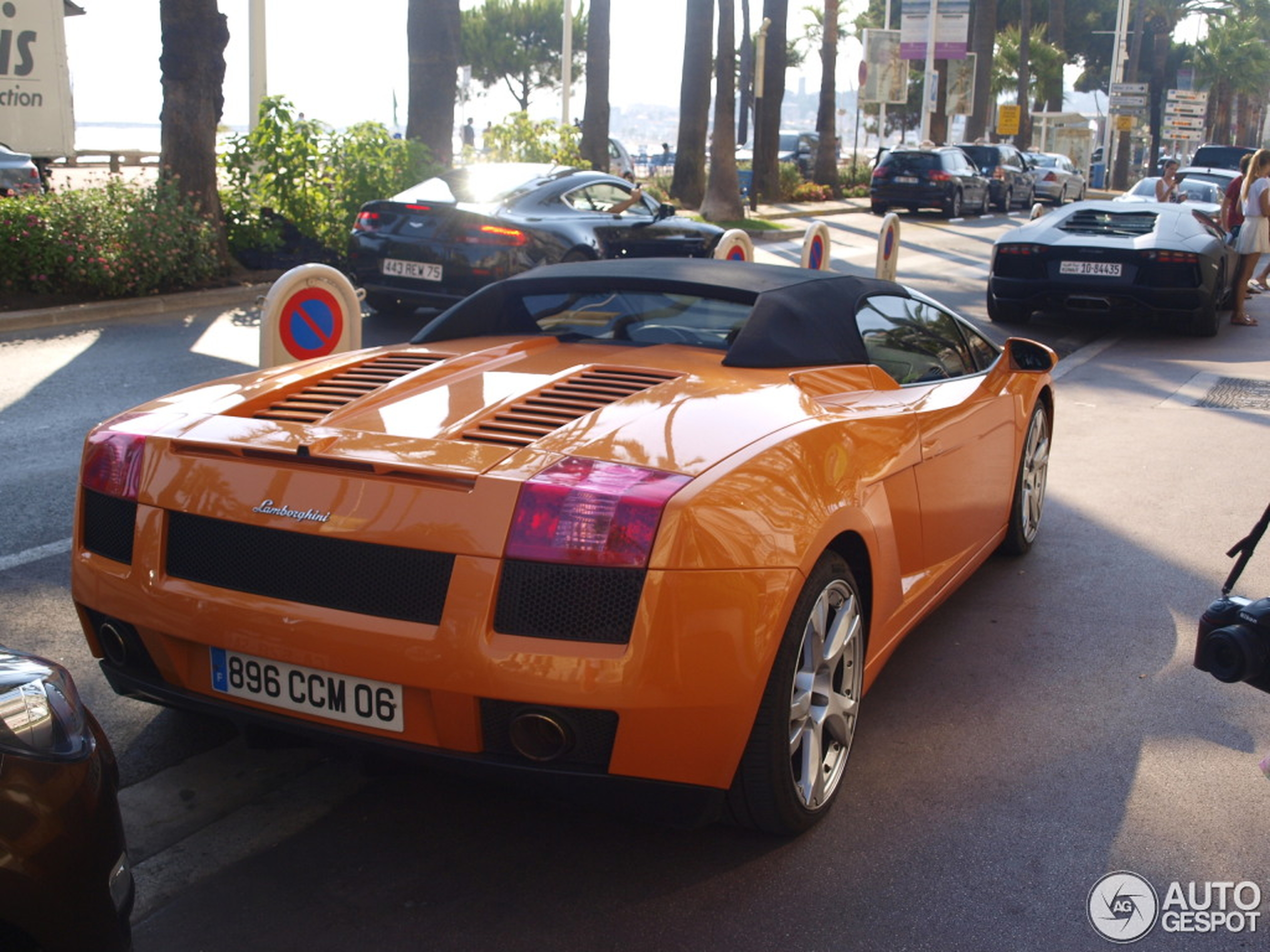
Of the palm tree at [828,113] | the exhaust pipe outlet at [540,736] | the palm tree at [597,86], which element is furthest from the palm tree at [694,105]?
the exhaust pipe outlet at [540,736]

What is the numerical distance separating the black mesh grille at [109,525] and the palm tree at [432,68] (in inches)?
583

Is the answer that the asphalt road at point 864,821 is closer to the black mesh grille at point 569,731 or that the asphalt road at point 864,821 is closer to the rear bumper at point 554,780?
the rear bumper at point 554,780

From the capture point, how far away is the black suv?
3547cm

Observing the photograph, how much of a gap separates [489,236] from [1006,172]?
27375 mm

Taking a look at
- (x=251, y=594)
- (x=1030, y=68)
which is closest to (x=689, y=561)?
(x=251, y=594)

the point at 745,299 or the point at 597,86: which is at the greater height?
the point at 597,86

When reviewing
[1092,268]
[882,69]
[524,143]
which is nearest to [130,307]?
[524,143]

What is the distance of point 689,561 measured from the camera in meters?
2.82

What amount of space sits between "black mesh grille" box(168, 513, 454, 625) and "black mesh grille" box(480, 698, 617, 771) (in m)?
0.24

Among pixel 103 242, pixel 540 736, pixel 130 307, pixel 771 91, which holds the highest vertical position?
pixel 771 91

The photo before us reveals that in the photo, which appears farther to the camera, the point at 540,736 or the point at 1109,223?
the point at 1109,223

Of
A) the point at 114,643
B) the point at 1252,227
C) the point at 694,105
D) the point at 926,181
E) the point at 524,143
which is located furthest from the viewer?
the point at 926,181

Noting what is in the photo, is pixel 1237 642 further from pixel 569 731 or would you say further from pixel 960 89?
pixel 960 89

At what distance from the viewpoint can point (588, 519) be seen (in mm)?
2826
